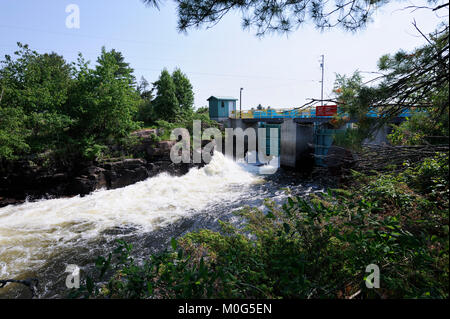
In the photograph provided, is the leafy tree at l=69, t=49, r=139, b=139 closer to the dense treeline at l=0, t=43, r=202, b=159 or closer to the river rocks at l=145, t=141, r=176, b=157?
A: the dense treeline at l=0, t=43, r=202, b=159

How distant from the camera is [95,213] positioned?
28.2ft

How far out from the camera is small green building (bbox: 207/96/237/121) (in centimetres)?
2231

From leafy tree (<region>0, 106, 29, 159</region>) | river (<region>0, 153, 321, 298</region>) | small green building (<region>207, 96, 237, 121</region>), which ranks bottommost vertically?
river (<region>0, 153, 321, 298</region>)

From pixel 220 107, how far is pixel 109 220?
1638cm

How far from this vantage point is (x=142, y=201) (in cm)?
1005

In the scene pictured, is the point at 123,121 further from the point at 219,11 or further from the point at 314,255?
the point at 314,255

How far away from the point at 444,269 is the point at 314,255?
907mm

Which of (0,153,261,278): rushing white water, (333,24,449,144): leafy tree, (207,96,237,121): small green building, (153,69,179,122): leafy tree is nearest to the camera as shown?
(333,24,449,144): leafy tree

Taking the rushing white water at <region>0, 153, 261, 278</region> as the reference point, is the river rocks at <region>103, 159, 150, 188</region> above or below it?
above

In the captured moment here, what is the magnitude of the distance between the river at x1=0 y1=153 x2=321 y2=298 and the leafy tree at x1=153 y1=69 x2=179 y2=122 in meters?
7.64

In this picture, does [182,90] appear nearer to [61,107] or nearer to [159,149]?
[159,149]

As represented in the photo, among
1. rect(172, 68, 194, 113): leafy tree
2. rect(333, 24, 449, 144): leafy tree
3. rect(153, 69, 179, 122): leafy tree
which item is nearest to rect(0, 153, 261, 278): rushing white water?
rect(333, 24, 449, 144): leafy tree

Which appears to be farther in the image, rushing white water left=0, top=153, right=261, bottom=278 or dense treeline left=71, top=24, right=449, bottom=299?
rushing white water left=0, top=153, right=261, bottom=278
